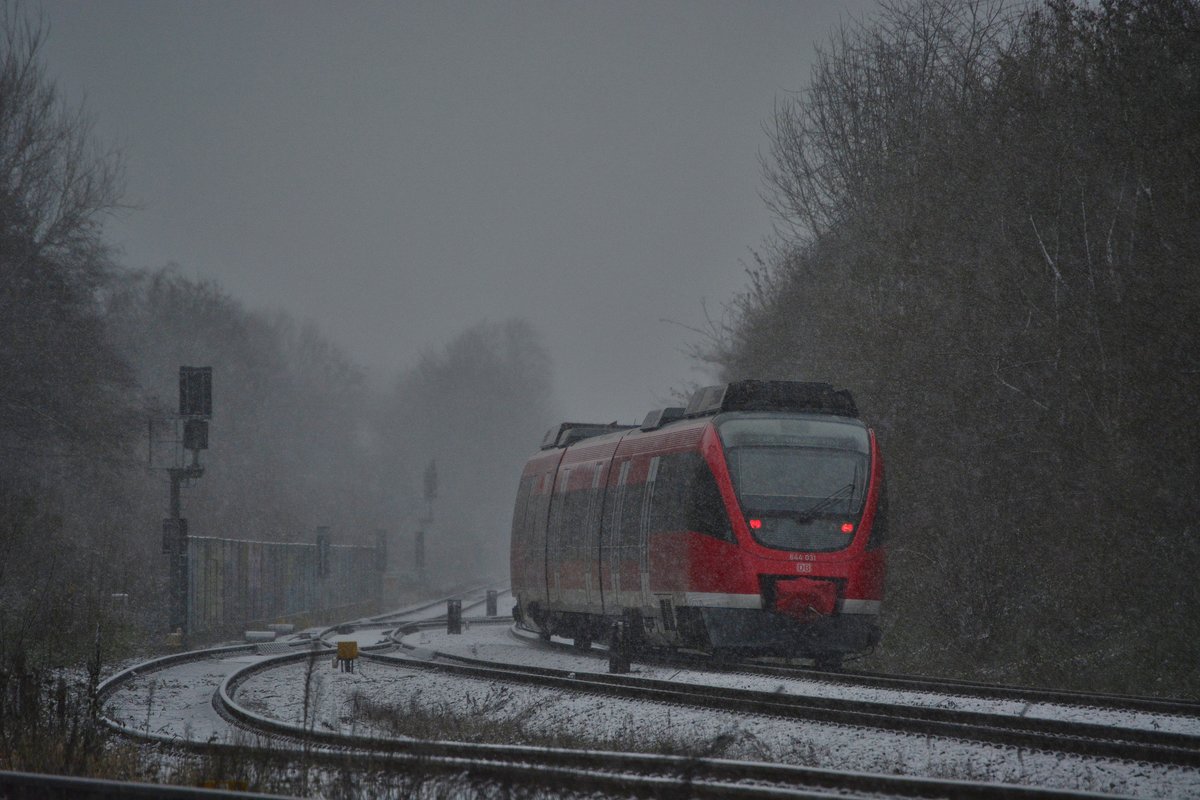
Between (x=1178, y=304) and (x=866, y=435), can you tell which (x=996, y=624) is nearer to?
(x=866, y=435)

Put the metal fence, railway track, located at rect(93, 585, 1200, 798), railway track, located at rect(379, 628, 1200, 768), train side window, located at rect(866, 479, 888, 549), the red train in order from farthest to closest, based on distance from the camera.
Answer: the metal fence → train side window, located at rect(866, 479, 888, 549) → the red train → railway track, located at rect(379, 628, 1200, 768) → railway track, located at rect(93, 585, 1200, 798)

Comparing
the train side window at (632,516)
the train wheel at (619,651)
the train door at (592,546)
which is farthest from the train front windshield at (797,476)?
the train door at (592,546)

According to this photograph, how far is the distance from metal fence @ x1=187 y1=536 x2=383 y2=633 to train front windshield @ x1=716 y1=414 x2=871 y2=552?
51.6 ft

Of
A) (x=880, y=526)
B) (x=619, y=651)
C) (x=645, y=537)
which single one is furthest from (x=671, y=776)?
(x=645, y=537)

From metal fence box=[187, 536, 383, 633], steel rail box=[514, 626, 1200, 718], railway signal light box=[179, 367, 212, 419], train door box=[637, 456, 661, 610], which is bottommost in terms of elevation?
metal fence box=[187, 536, 383, 633]

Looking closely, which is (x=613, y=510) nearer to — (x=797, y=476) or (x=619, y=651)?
(x=619, y=651)

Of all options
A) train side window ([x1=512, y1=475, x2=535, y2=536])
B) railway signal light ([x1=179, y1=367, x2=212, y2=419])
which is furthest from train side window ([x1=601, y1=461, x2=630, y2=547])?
railway signal light ([x1=179, y1=367, x2=212, y2=419])

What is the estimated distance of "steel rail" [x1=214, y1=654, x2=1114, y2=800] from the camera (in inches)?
257

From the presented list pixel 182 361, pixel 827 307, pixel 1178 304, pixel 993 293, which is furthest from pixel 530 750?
pixel 182 361

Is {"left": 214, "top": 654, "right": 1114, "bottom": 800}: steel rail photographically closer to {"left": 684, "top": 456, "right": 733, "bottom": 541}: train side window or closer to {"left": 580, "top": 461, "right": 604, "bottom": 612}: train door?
{"left": 684, "top": 456, "right": 733, "bottom": 541}: train side window

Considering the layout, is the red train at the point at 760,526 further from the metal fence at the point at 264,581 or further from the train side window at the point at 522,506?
the metal fence at the point at 264,581

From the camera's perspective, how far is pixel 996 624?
1725 cm

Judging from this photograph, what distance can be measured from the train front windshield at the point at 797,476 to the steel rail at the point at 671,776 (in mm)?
7547

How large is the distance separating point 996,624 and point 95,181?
25440 mm
